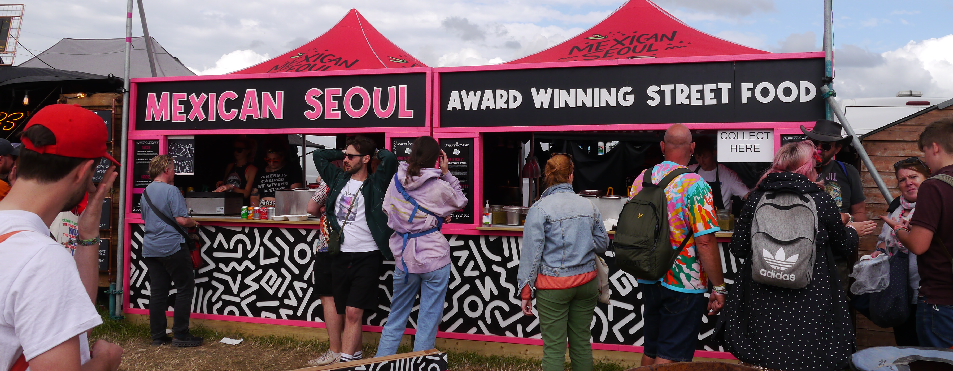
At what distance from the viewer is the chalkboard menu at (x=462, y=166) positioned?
5246 mm

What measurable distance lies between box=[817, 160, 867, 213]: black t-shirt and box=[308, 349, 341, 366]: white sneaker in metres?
4.00

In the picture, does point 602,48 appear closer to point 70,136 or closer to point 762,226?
point 762,226

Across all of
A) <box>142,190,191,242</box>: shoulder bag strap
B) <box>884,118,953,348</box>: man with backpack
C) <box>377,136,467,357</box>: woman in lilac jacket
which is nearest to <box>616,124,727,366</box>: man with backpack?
<box>884,118,953,348</box>: man with backpack

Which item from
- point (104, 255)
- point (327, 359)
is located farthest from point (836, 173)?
point (104, 255)

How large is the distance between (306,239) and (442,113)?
1771mm

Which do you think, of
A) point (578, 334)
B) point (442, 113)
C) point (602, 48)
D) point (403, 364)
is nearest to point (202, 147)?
point (442, 113)

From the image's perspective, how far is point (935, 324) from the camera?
2.97 m

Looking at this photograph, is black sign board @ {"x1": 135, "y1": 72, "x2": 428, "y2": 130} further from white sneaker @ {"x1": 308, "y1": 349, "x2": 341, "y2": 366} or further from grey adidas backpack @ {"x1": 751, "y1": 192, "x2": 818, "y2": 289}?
grey adidas backpack @ {"x1": 751, "y1": 192, "x2": 818, "y2": 289}

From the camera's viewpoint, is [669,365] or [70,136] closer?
[70,136]

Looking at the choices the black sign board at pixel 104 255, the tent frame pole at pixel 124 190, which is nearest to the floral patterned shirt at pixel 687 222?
the tent frame pole at pixel 124 190

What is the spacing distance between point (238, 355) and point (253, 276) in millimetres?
803

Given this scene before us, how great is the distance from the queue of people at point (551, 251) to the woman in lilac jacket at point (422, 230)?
0.01 m

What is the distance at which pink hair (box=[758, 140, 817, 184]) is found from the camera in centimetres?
290

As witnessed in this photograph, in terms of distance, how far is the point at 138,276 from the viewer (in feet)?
19.8
